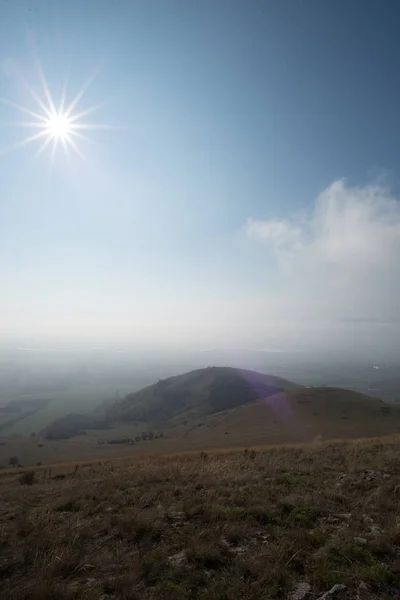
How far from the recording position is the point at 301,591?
402cm

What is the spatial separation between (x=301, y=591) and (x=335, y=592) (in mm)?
410

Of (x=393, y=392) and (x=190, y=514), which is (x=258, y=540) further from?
(x=393, y=392)

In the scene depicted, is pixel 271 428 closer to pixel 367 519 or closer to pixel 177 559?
pixel 367 519

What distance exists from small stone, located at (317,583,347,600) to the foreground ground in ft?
0.12

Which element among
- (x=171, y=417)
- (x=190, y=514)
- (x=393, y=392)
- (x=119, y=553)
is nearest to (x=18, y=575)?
(x=119, y=553)

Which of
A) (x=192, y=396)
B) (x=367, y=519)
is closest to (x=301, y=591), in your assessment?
(x=367, y=519)

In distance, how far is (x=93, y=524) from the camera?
6188 mm

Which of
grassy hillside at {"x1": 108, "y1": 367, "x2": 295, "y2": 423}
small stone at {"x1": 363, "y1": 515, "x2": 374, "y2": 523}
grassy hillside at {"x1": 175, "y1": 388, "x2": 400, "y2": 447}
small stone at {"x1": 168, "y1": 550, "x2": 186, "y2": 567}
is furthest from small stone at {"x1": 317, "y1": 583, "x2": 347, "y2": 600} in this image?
grassy hillside at {"x1": 108, "y1": 367, "x2": 295, "y2": 423}

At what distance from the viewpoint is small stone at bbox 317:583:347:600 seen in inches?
151

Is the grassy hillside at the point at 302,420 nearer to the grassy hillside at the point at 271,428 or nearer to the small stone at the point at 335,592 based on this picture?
the grassy hillside at the point at 271,428

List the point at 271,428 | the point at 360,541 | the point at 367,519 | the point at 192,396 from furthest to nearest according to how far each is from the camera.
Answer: the point at 192,396, the point at 271,428, the point at 367,519, the point at 360,541

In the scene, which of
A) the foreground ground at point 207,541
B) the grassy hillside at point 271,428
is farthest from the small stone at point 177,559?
the grassy hillside at point 271,428

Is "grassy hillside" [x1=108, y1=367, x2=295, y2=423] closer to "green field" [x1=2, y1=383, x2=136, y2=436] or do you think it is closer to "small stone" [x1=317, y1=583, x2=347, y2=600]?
"green field" [x1=2, y1=383, x2=136, y2=436]

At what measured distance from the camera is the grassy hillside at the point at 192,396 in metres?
108
